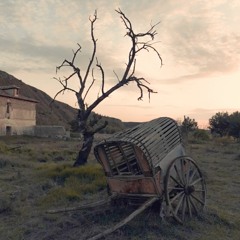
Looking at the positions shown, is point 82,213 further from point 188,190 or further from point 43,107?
point 43,107

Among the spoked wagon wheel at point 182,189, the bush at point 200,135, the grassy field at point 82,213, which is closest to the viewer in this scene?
the grassy field at point 82,213

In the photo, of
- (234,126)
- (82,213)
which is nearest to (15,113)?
(234,126)

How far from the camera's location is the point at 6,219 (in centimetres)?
794

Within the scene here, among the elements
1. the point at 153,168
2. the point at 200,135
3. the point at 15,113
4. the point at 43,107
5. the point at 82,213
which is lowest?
the point at 82,213

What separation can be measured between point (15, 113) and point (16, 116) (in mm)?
424

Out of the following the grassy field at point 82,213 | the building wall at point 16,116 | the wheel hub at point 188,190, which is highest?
the building wall at point 16,116

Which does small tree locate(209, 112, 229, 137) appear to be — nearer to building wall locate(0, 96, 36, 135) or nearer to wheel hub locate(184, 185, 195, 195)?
building wall locate(0, 96, 36, 135)

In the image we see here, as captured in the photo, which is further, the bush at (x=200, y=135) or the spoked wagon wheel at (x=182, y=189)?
the bush at (x=200, y=135)

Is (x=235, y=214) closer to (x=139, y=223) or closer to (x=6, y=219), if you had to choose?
(x=139, y=223)

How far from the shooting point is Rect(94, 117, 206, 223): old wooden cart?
691 centimetres

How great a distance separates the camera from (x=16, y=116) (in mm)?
41938

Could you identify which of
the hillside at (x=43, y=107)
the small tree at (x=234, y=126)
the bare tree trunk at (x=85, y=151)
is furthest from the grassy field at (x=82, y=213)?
the hillside at (x=43, y=107)

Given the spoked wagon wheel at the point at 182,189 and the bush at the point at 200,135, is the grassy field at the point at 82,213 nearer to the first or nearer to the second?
the spoked wagon wheel at the point at 182,189

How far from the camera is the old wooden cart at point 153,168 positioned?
6910mm
